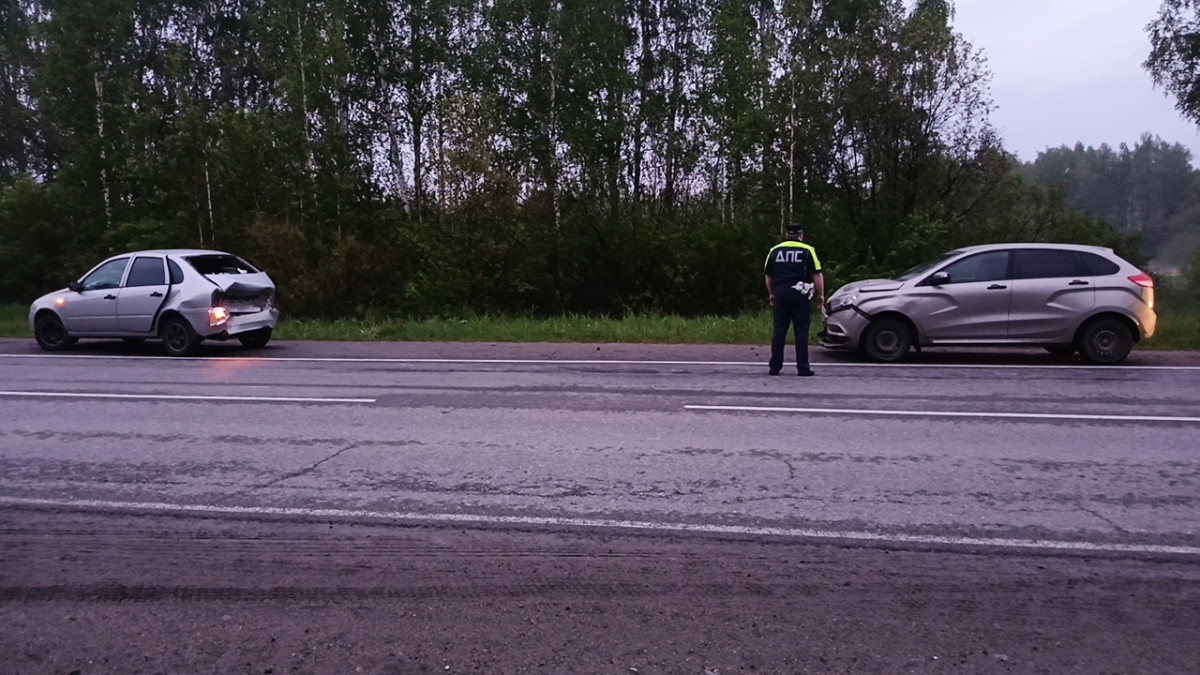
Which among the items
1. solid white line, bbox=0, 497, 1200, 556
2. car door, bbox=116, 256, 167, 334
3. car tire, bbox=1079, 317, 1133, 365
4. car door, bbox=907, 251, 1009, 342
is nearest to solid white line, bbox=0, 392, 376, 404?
car door, bbox=116, 256, 167, 334

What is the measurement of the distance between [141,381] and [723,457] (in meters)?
8.15

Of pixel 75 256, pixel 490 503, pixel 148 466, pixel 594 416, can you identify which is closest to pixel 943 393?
pixel 594 416

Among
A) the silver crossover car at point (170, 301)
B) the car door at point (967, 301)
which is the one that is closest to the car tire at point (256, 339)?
the silver crossover car at point (170, 301)

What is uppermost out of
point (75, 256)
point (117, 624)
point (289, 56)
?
point (289, 56)

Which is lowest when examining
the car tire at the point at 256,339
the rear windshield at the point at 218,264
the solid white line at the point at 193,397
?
the solid white line at the point at 193,397

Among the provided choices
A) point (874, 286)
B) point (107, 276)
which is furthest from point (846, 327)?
point (107, 276)

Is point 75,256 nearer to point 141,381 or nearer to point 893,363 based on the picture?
point 141,381

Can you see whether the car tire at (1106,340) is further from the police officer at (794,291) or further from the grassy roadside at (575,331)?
the police officer at (794,291)

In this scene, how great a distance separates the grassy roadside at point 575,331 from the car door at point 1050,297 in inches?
115

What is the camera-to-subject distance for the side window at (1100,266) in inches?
503

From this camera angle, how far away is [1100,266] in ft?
42.0

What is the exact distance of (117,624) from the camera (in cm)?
435

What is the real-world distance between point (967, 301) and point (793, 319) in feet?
9.23

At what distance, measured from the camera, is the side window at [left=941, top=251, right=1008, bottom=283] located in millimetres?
12922
